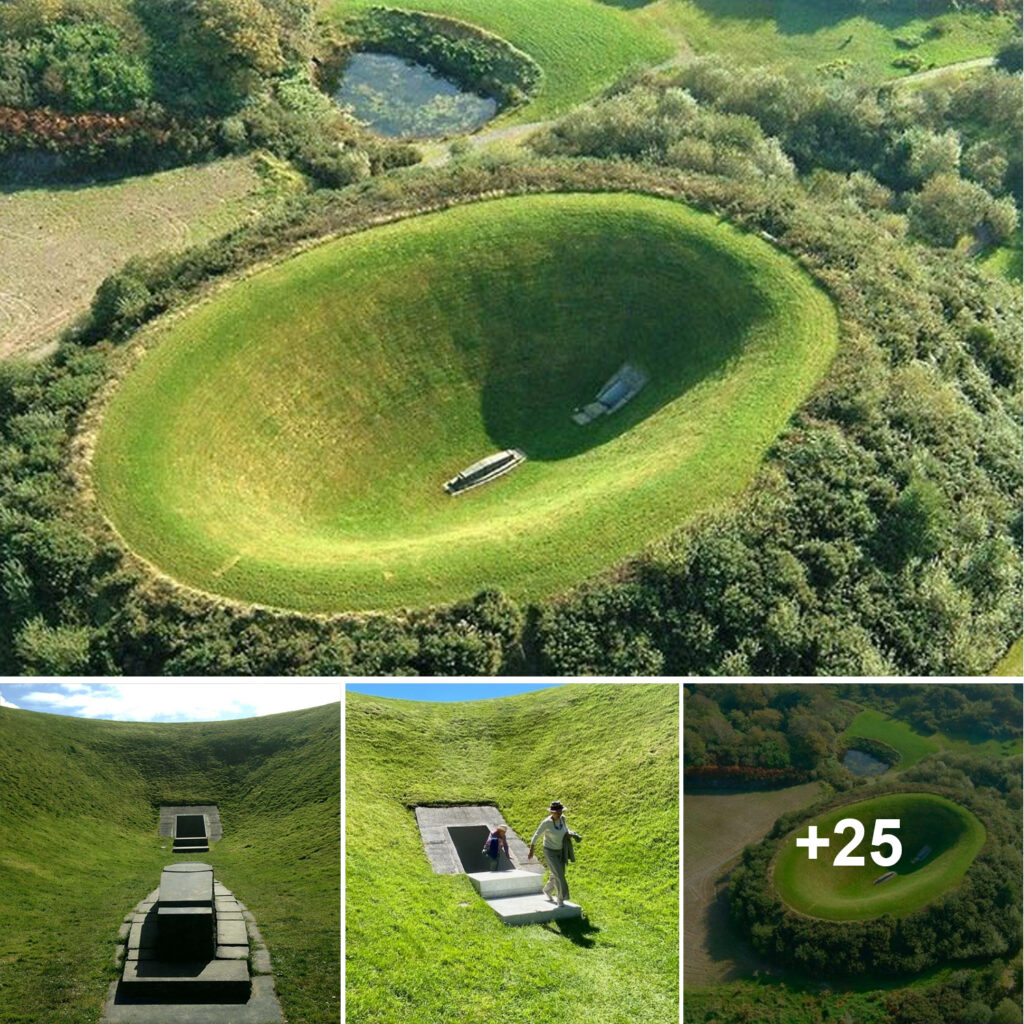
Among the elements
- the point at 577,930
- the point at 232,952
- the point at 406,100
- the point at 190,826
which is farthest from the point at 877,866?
the point at 406,100

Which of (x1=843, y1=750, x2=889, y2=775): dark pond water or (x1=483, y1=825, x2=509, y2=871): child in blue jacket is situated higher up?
(x1=843, y1=750, x2=889, y2=775): dark pond water

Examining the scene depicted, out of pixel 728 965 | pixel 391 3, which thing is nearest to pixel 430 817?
pixel 728 965

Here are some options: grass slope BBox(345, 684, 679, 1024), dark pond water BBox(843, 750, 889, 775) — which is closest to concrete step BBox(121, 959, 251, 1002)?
grass slope BBox(345, 684, 679, 1024)

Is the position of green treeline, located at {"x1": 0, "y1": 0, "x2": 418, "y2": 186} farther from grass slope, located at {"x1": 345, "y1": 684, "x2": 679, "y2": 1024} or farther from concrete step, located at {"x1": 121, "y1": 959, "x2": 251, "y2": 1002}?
concrete step, located at {"x1": 121, "y1": 959, "x2": 251, "y2": 1002}

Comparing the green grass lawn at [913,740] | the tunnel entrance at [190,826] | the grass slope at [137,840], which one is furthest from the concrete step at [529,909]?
the green grass lawn at [913,740]

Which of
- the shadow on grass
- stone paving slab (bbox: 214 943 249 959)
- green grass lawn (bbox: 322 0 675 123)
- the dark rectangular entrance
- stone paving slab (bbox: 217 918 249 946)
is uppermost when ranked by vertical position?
green grass lawn (bbox: 322 0 675 123)

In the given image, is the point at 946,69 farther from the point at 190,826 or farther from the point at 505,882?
the point at 190,826
